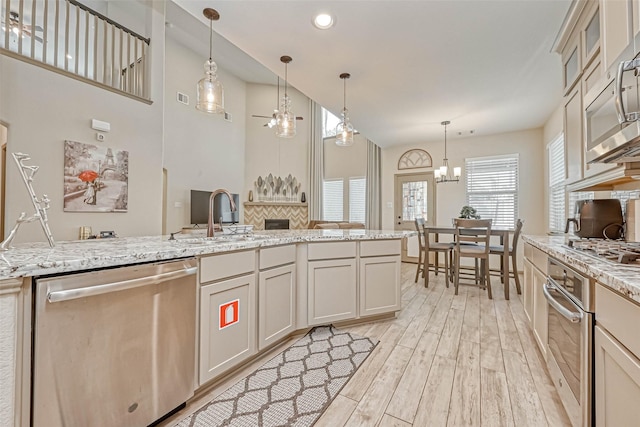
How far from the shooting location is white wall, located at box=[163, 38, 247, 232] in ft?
18.1

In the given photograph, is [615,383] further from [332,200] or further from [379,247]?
[332,200]

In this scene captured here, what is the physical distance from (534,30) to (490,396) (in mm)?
2881

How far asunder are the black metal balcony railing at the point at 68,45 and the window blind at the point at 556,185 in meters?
Result: 5.77

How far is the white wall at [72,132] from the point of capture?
2473mm

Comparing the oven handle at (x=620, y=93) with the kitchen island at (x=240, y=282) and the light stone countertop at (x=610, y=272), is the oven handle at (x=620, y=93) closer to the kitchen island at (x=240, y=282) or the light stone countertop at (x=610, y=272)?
the light stone countertop at (x=610, y=272)

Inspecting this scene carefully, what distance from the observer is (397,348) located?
2168mm

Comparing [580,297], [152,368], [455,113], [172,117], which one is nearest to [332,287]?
[152,368]

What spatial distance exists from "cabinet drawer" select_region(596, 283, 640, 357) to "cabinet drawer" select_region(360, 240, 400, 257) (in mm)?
1671

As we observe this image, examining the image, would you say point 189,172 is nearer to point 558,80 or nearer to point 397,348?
point 397,348

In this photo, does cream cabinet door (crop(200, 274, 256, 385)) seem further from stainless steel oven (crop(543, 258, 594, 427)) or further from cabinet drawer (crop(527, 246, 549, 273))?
cabinet drawer (crop(527, 246, 549, 273))

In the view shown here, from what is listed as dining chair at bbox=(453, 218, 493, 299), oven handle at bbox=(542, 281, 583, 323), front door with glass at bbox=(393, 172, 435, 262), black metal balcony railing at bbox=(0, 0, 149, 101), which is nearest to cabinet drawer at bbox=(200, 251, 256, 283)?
oven handle at bbox=(542, 281, 583, 323)

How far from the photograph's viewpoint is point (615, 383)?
880mm

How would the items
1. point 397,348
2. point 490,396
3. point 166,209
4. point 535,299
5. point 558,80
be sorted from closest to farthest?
point 490,396
point 535,299
point 397,348
point 558,80
point 166,209

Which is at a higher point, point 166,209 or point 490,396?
point 166,209
